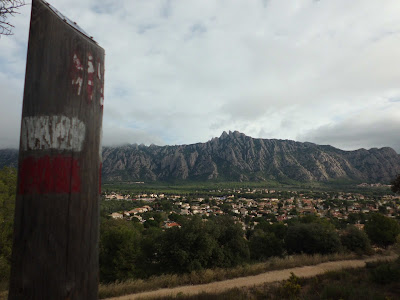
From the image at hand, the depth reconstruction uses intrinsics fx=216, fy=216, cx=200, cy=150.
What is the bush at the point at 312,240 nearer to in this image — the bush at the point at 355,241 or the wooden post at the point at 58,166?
the bush at the point at 355,241

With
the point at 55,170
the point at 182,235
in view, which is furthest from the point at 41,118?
the point at 182,235

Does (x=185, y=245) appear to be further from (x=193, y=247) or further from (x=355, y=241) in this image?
(x=355, y=241)

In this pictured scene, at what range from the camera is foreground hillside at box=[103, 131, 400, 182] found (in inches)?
5546

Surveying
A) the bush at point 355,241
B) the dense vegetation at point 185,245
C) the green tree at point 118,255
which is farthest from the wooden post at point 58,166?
the bush at point 355,241

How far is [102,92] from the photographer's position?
3.70 ft

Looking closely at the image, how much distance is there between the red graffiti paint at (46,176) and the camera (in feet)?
2.93

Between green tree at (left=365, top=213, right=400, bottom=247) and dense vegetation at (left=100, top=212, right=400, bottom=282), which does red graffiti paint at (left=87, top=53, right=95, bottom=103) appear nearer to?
dense vegetation at (left=100, top=212, right=400, bottom=282)

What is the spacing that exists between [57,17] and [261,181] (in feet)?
462

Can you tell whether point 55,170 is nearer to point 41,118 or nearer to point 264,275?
point 41,118

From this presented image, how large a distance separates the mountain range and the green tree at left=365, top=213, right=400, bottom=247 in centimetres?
Result: 11003

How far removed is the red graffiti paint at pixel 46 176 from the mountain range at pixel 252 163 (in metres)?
139

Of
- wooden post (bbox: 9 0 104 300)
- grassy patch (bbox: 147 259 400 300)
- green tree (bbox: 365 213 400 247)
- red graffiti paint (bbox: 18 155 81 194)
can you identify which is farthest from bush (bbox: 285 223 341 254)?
red graffiti paint (bbox: 18 155 81 194)

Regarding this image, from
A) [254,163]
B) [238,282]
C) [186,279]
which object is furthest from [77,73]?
[254,163]

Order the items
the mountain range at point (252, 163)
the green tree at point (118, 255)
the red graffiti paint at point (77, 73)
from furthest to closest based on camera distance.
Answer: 1. the mountain range at point (252, 163)
2. the green tree at point (118, 255)
3. the red graffiti paint at point (77, 73)
